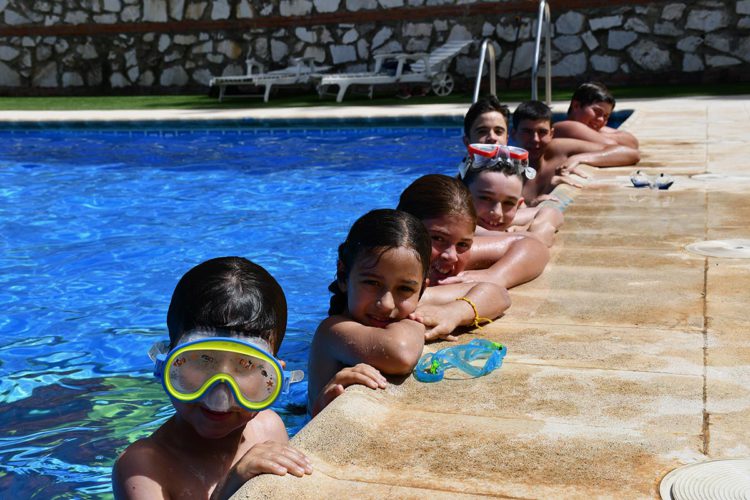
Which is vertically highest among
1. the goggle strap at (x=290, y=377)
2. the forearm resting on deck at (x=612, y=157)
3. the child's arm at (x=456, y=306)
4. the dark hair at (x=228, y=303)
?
the dark hair at (x=228, y=303)

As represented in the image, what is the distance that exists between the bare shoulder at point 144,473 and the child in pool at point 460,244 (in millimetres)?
1534

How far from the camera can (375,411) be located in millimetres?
2947

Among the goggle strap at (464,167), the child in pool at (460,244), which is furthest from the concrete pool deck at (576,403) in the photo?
the goggle strap at (464,167)

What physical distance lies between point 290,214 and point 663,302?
5.72m

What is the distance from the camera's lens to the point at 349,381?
10.3 ft

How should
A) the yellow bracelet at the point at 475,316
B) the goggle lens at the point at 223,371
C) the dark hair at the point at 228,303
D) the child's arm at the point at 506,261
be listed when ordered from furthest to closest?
the child's arm at the point at 506,261, the yellow bracelet at the point at 475,316, the dark hair at the point at 228,303, the goggle lens at the point at 223,371

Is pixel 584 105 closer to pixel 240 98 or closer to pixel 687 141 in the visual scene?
pixel 687 141

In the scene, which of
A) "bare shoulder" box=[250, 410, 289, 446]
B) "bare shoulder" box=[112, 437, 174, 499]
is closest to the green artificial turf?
"bare shoulder" box=[250, 410, 289, 446]

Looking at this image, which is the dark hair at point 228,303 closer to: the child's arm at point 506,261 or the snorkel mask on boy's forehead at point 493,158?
the child's arm at point 506,261

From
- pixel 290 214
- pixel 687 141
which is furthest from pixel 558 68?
pixel 290 214

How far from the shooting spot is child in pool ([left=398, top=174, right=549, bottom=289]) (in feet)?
13.2

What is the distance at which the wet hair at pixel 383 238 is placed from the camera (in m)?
3.21

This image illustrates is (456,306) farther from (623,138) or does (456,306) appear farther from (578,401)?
(623,138)

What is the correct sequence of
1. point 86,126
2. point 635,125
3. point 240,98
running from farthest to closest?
point 240,98
point 86,126
point 635,125
